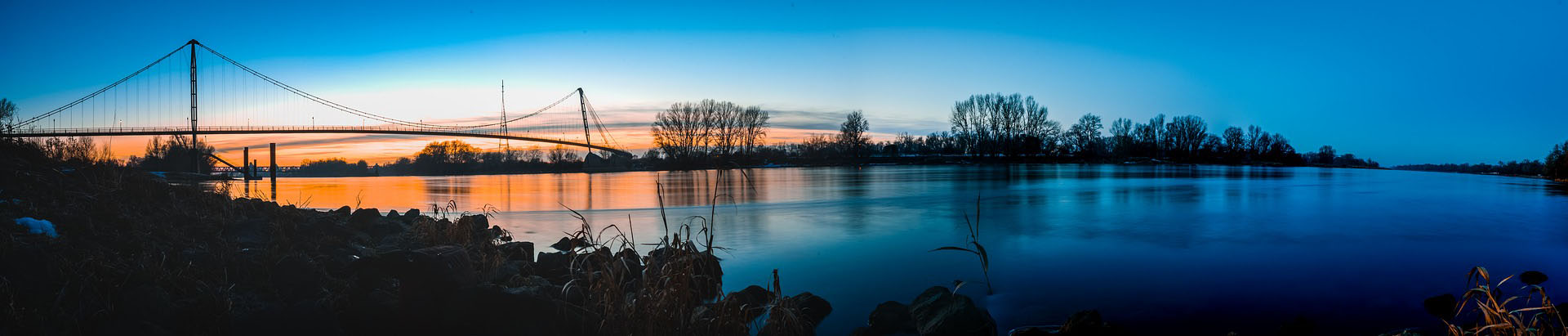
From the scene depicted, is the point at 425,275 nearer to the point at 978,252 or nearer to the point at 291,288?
the point at 291,288

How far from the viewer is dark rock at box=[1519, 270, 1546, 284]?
6.56 m

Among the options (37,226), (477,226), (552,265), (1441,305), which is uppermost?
(37,226)

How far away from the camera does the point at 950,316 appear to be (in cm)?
450

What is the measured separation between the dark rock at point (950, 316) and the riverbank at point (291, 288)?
821mm

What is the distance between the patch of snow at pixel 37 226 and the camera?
4.68 m

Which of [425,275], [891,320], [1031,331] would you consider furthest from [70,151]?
[1031,331]

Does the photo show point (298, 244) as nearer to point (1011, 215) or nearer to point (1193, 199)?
point (1011, 215)

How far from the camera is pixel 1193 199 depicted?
19266mm

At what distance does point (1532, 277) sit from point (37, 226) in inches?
519

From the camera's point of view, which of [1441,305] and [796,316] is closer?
[796,316]

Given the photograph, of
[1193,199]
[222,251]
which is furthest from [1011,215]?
[222,251]

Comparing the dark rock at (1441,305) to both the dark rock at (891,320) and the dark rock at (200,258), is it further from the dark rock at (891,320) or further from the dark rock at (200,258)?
the dark rock at (200,258)

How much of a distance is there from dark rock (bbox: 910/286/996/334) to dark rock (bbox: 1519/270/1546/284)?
246 inches

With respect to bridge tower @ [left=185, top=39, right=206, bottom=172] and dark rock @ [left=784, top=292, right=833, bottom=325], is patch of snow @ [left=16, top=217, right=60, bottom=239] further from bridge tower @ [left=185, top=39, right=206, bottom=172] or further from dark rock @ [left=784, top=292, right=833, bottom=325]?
bridge tower @ [left=185, top=39, right=206, bottom=172]
